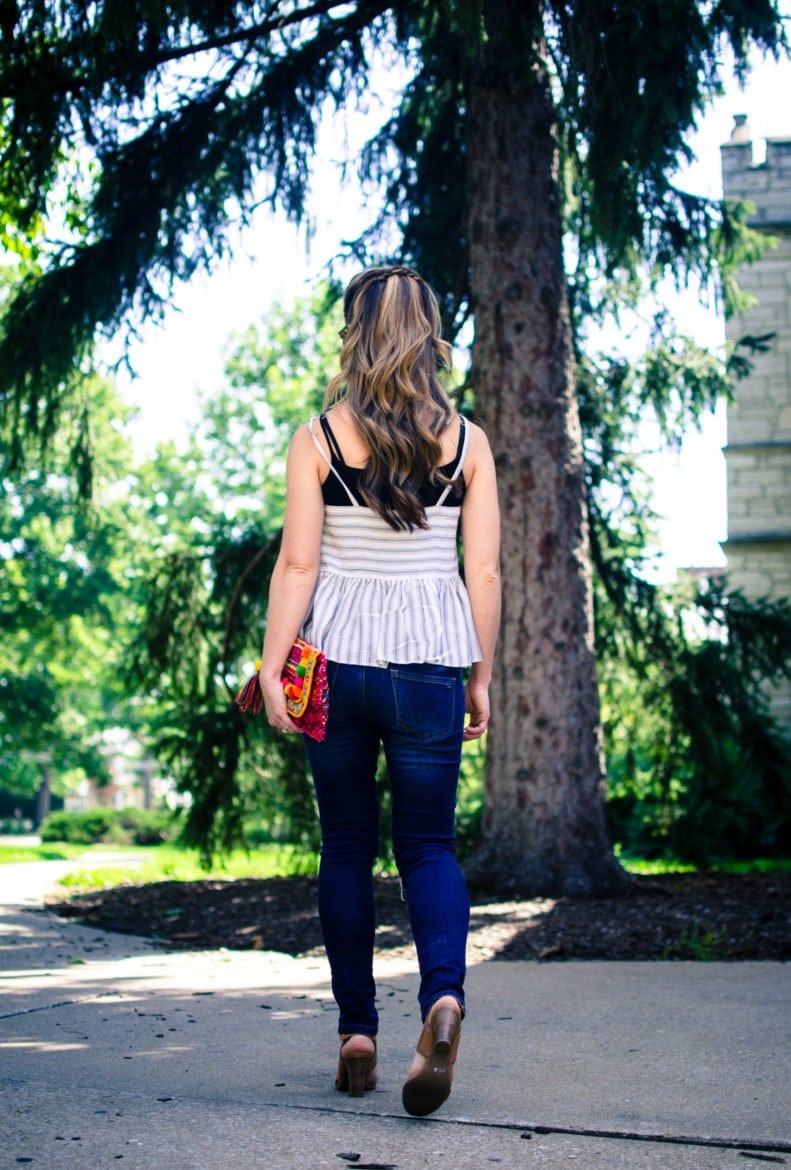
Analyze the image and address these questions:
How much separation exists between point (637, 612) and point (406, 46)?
4.51 m

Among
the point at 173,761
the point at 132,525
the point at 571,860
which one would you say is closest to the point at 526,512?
the point at 571,860

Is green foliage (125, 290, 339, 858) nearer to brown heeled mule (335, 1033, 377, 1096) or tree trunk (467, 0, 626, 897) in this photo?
tree trunk (467, 0, 626, 897)

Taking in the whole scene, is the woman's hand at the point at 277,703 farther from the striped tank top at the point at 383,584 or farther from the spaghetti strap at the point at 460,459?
the spaghetti strap at the point at 460,459

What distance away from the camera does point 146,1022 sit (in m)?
4.07

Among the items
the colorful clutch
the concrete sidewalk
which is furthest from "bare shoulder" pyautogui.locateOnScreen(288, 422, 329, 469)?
the concrete sidewalk

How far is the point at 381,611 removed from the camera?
3.13 meters

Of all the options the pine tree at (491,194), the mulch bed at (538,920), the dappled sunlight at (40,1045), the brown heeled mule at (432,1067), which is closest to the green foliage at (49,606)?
the pine tree at (491,194)

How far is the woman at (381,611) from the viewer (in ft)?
10.1

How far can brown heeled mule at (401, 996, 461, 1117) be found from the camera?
2.72 m

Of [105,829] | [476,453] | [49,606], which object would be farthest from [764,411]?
[105,829]

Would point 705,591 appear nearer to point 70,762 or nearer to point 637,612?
point 637,612

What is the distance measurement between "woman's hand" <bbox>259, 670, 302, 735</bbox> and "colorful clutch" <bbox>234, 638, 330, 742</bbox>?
0.4 inches

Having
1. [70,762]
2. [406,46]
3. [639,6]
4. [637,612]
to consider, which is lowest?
[70,762]

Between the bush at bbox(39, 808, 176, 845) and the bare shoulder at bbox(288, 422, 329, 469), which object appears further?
the bush at bbox(39, 808, 176, 845)
